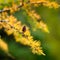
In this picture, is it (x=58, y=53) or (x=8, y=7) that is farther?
(x=58, y=53)

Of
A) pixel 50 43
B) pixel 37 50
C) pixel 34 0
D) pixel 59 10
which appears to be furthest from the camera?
pixel 59 10

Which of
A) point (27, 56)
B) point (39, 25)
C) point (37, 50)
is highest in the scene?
point (27, 56)

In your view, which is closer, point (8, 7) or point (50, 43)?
point (8, 7)

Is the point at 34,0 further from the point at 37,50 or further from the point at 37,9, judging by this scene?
the point at 37,9

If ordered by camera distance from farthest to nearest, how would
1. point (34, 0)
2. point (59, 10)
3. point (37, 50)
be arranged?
point (59, 10) < point (34, 0) < point (37, 50)

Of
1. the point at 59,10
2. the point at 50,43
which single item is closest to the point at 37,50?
the point at 50,43

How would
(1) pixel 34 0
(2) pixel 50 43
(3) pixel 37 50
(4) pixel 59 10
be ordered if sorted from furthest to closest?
(4) pixel 59 10 < (2) pixel 50 43 < (1) pixel 34 0 < (3) pixel 37 50

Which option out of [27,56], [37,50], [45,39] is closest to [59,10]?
[45,39]

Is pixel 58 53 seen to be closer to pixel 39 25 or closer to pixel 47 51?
pixel 47 51

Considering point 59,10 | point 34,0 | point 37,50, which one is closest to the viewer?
point 37,50

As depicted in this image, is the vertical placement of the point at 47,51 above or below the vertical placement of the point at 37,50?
above
